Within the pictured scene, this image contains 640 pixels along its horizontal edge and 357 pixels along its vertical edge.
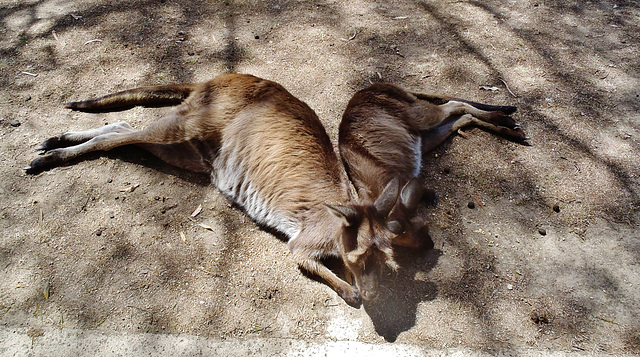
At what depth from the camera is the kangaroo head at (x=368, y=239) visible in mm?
2637

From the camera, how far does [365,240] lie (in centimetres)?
270

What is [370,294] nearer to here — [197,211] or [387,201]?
[387,201]

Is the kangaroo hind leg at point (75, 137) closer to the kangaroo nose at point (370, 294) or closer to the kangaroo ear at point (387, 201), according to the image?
the kangaroo ear at point (387, 201)

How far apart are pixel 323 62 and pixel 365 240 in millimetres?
2536

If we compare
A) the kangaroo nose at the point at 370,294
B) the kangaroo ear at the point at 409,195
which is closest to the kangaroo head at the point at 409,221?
the kangaroo ear at the point at 409,195

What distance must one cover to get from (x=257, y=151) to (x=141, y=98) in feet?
4.16

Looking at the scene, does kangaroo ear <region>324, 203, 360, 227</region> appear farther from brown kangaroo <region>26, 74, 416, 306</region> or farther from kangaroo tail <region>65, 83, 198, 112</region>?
kangaroo tail <region>65, 83, 198, 112</region>

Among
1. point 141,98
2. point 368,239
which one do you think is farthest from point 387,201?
point 141,98

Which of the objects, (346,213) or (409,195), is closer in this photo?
(346,213)

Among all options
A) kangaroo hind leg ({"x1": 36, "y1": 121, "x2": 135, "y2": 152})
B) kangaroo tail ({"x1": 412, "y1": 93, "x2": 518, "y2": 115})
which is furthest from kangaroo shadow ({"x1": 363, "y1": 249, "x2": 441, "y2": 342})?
kangaroo hind leg ({"x1": 36, "y1": 121, "x2": 135, "y2": 152})

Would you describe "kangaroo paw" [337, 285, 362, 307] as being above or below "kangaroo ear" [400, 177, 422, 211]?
below

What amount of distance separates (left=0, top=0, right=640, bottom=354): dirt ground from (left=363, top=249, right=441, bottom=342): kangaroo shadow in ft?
0.04

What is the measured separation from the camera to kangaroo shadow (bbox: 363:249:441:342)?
2682 millimetres

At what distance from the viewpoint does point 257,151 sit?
341 centimetres
